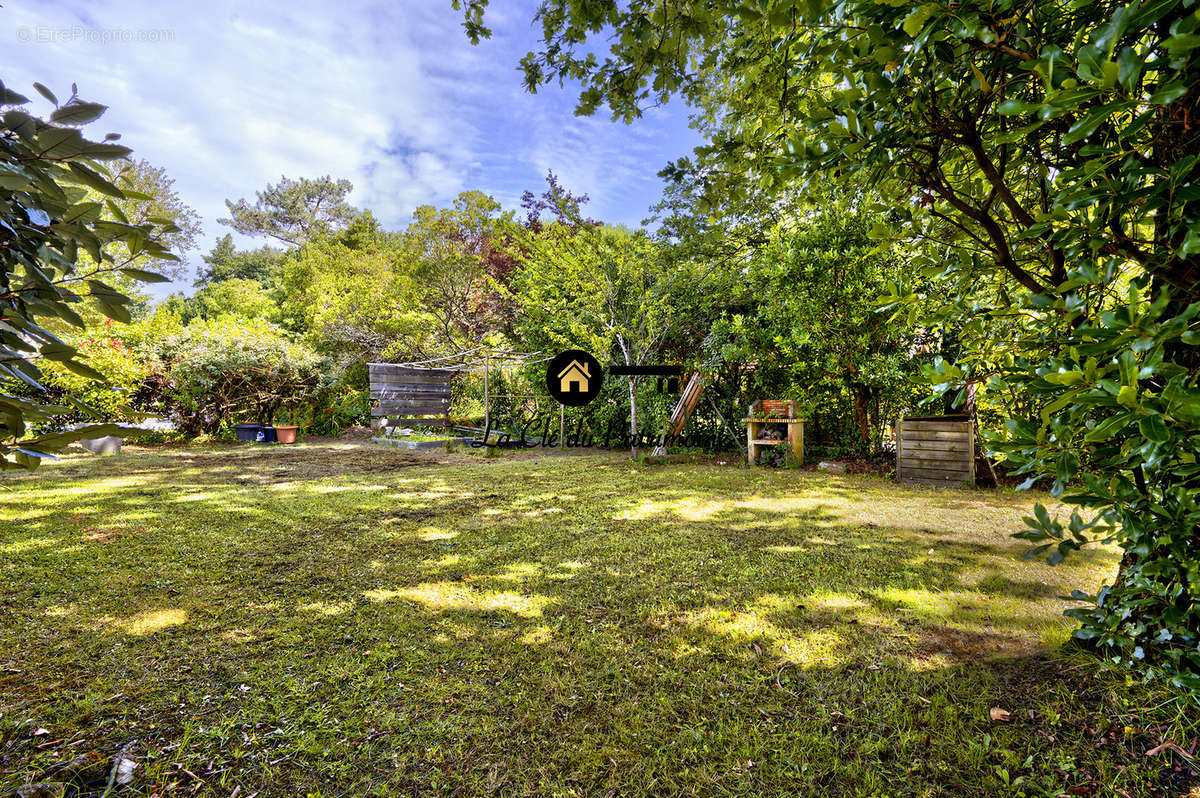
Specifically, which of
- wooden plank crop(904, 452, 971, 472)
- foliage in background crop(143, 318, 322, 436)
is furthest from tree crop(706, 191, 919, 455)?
foliage in background crop(143, 318, 322, 436)

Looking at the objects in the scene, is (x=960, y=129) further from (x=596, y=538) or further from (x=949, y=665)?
(x=596, y=538)

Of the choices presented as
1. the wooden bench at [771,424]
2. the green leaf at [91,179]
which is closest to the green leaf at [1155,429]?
the green leaf at [91,179]

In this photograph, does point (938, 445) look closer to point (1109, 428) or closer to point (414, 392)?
point (1109, 428)

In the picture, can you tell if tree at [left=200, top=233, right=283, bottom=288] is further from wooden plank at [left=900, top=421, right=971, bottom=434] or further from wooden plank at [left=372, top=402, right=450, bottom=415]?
wooden plank at [left=900, top=421, right=971, bottom=434]

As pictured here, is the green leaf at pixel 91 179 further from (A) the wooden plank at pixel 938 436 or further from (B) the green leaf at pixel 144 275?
(A) the wooden plank at pixel 938 436

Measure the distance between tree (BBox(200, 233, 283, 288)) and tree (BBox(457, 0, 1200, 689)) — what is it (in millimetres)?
36638

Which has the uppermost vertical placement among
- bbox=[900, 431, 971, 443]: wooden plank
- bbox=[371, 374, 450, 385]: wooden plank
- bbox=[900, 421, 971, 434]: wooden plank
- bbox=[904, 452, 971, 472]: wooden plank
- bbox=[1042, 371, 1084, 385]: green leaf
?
bbox=[371, 374, 450, 385]: wooden plank

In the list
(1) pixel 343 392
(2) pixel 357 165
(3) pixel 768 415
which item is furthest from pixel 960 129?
(2) pixel 357 165

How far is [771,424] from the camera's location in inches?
309

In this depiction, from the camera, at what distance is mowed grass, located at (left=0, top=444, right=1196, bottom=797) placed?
1.50 metres

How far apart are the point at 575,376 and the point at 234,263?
3383 cm

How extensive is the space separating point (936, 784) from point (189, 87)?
7.96m

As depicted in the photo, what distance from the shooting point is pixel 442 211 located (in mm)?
13555

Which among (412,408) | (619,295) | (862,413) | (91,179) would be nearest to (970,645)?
(91,179)
